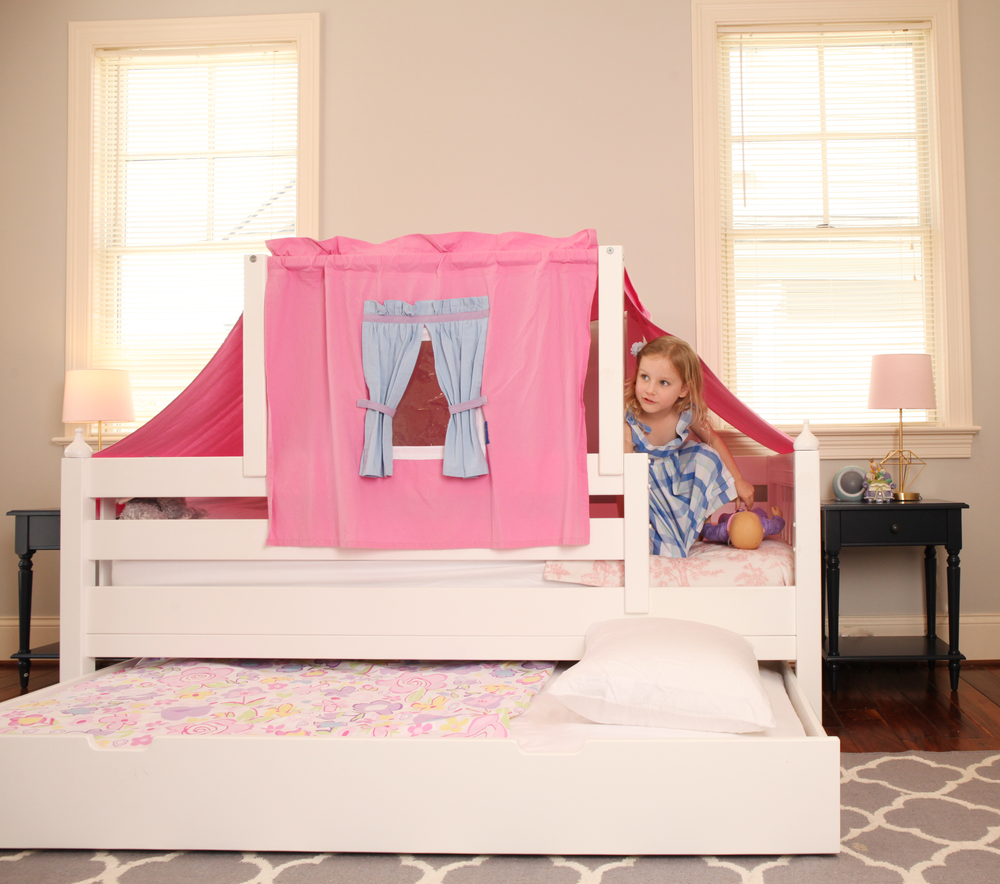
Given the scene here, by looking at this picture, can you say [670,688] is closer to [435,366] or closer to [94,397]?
[435,366]

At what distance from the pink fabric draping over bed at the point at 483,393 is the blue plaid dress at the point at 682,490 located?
31cm

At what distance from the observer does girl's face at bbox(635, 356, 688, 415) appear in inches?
89.8

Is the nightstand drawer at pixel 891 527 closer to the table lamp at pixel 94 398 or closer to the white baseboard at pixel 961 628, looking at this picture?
the white baseboard at pixel 961 628

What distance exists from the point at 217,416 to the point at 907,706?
7.67 ft

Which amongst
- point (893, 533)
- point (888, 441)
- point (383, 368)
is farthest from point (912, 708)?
point (383, 368)

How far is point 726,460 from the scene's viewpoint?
2402 mm

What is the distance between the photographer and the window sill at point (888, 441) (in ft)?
9.78

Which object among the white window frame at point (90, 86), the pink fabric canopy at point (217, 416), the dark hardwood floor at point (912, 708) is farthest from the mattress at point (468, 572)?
the white window frame at point (90, 86)

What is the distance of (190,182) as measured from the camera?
3.24m

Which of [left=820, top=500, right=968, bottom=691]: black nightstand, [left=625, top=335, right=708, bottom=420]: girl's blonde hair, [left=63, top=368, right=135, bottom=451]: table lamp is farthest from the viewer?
[left=63, top=368, right=135, bottom=451]: table lamp

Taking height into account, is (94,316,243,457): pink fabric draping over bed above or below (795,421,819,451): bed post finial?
above

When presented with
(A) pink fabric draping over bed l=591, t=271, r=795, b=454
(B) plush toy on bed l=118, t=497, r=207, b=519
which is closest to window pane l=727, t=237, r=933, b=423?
(A) pink fabric draping over bed l=591, t=271, r=795, b=454

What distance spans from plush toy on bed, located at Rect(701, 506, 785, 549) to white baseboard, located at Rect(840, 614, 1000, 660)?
979 mm

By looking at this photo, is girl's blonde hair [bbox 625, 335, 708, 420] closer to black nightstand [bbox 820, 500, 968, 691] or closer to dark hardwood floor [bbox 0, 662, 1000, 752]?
black nightstand [bbox 820, 500, 968, 691]
